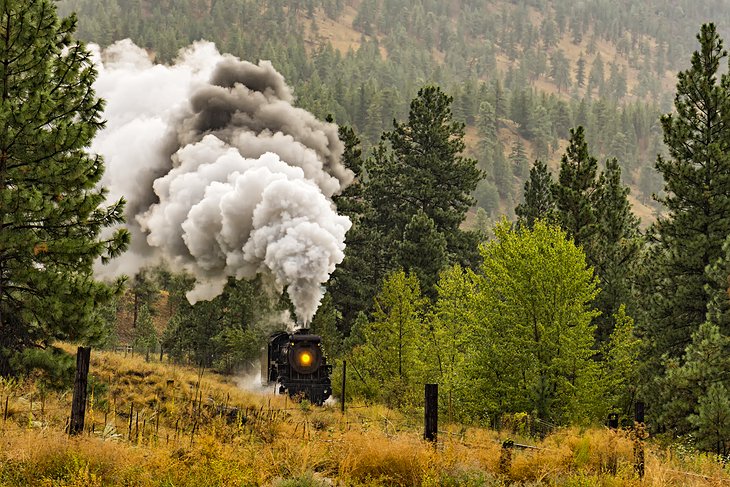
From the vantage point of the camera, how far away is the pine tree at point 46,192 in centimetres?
1906

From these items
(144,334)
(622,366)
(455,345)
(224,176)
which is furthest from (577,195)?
(144,334)

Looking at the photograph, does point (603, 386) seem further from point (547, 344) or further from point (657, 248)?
point (657, 248)

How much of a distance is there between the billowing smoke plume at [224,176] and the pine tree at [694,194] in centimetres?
1386

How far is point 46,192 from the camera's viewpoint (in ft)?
64.1

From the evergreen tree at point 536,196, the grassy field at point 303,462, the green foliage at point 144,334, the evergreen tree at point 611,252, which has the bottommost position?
the grassy field at point 303,462

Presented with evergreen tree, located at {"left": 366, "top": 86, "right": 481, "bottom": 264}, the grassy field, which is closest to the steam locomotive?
the grassy field

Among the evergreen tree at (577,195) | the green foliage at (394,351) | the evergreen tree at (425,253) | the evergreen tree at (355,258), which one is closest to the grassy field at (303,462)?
the green foliage at (394,351)

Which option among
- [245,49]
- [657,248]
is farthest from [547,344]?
Result: [245,49]

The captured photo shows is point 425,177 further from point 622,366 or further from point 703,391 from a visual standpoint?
point 703,391

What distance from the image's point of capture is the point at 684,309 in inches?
1201

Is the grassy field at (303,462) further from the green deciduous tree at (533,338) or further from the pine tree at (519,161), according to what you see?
the pine tree at (519,161)

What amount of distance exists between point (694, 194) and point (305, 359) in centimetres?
1693

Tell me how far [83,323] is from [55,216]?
2.80 meters

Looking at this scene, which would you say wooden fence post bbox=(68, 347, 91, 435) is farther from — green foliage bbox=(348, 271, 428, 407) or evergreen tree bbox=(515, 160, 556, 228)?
evergreen tree bbox=(515, 160, 556, 228)
